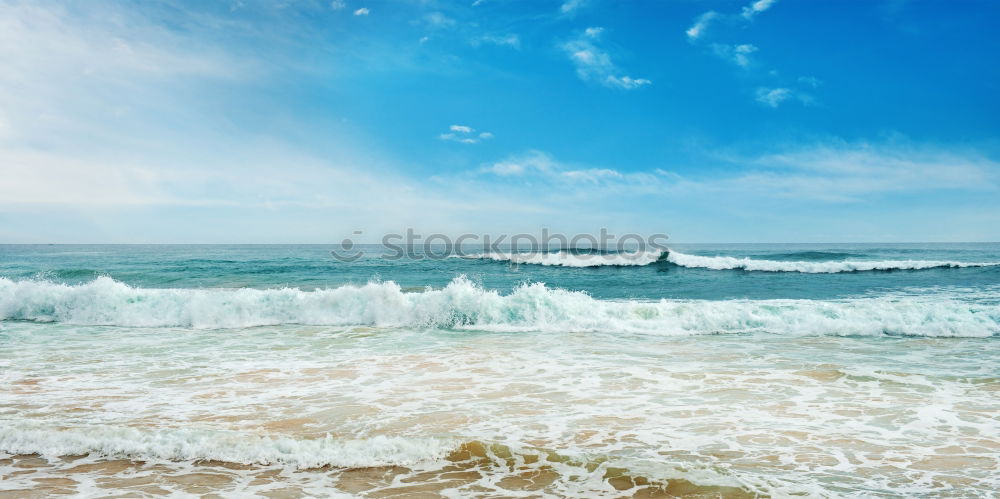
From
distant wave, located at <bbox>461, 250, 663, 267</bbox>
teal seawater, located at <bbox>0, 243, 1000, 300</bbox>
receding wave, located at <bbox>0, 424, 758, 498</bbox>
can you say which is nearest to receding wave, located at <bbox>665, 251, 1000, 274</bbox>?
teal seawater, located at <bbox>0, 243, 1000, 300</bbox>

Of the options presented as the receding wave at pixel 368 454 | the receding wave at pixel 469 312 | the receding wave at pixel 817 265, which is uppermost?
the receding wave at pixel 817 265

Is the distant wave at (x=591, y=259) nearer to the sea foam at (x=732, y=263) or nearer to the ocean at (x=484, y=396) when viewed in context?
the sea foam at (x=732, y=263)

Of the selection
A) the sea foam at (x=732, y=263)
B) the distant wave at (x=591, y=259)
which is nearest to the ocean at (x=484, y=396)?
the sea foam at (x=732, y=263)

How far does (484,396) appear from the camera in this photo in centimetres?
697

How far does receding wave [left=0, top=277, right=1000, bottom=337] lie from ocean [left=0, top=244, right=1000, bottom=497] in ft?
0.22

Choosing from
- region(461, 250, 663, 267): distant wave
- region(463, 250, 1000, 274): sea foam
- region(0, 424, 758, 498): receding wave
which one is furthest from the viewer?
region(461, 250, 663, 267): distant wave

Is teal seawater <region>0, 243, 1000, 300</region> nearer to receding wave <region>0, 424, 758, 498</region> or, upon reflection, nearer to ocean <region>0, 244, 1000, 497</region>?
ocean <region>0, 244, 1000, 497</region>

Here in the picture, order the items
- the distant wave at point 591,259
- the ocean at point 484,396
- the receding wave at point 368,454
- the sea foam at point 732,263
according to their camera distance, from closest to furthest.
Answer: the receding wave at point 368,454 < the ocean at point 484,396 < the sea foam at point 732,263 < the distant wave at point 591,259

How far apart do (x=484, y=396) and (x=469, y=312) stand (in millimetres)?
6915

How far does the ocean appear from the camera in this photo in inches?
181

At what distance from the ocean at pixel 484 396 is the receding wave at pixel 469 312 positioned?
0.22 ft

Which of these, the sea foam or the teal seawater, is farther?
the sea foam

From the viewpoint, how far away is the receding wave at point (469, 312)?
1255 centimetres

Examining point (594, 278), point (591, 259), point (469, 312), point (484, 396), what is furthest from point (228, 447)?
point (591, 259)
